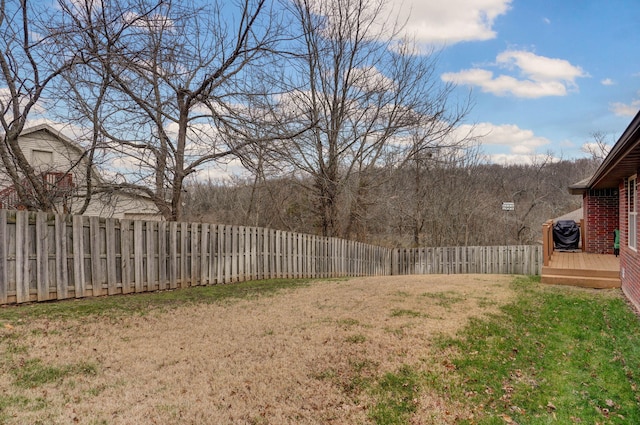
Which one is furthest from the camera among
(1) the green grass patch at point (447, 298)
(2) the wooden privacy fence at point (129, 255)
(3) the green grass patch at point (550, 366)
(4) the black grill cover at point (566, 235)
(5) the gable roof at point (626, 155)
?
(4) the black grill cover at point (566, 235)

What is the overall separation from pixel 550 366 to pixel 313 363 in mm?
2756

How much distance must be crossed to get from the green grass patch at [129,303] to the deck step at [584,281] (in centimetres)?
650

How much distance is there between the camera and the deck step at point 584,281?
9.05 metres

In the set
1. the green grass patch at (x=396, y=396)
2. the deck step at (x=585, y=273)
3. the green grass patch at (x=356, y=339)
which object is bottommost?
the green grass patch at (x=396, y=396)

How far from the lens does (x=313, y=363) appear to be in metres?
4.20

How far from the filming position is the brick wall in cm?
1318

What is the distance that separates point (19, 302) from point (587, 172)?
131 feet

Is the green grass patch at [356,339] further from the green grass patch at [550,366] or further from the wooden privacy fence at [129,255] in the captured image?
the wooden privacy fence at [129,255]

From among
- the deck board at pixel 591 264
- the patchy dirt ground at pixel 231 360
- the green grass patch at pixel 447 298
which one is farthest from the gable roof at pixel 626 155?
the green grass patch at pixel 447 298

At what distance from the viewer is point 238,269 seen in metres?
9.59

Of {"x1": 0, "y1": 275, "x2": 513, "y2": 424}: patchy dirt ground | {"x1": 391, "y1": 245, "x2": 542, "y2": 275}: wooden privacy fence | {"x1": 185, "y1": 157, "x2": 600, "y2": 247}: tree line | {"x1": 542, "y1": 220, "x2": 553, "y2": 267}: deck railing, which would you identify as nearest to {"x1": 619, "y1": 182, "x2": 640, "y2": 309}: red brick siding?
{"x1": 542, "y1": 220, "x2": 553, "y2": 267}: deck railing

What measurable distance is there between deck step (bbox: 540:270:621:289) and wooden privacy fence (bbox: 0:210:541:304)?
6607mm

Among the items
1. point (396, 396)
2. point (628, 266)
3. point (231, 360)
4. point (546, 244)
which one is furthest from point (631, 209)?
point (231, 360)

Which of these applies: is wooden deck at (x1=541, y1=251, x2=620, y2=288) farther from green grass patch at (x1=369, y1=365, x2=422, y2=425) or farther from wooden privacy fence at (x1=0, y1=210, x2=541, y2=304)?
green grass patch at (x1=369, y1=365, x2=422, y2=425)
